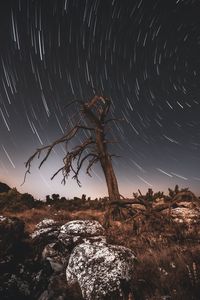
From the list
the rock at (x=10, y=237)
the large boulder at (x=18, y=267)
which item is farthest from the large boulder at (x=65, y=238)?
the rock at (x=10, y=237)

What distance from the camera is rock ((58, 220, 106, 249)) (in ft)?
26.7

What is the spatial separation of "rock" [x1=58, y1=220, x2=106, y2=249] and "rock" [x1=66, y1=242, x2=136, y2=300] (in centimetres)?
107

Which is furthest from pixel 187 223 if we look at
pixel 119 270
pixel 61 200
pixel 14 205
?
pixel 61 200

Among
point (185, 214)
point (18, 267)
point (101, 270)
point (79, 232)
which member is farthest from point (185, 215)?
point (18, 267)

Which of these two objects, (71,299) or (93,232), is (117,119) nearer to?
(93,232)

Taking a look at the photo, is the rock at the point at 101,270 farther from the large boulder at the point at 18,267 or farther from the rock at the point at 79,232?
the rock at the point at 79,232

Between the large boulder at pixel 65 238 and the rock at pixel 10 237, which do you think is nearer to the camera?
the large boulder at pixel 65 238

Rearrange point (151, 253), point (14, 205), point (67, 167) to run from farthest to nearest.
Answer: point (14, 205) → point (67, 167) → point (151, 253)

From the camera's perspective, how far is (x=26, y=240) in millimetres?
8617

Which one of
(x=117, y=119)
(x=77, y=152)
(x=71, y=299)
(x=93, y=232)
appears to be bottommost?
(x=71, y=299)

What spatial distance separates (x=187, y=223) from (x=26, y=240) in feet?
15.2

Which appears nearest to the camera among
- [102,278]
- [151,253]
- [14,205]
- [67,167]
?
[102,278]

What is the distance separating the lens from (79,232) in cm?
862

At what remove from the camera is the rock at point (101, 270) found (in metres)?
5.68
